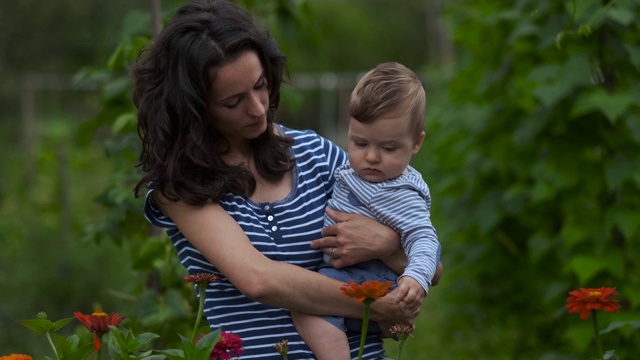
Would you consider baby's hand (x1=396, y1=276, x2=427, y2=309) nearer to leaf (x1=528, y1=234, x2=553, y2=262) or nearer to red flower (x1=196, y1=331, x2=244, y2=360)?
red flower (x1=196, y1=331, x2=244, y2=360)

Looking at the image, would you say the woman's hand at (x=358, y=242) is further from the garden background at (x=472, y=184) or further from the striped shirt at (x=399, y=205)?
the garden background at (x=472, y=184)

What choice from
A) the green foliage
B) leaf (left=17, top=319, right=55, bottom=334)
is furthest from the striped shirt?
the green foliage

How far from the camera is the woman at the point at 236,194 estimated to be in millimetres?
2514

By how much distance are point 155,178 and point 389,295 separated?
58 centimetres

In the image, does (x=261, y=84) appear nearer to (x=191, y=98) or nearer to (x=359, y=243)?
(x=191, y=98)

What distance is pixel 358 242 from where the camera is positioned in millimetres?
2549

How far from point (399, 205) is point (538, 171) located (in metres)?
2.38

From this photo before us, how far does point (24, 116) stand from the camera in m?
9.16

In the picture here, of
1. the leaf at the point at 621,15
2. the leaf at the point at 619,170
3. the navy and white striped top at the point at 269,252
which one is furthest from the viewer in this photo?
the leaf at the point at 619,170

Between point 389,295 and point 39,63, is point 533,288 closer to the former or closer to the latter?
point 389,295

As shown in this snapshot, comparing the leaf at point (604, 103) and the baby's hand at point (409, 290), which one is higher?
the leaf at point (604, 103)

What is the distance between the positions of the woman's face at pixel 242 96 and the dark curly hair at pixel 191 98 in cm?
2

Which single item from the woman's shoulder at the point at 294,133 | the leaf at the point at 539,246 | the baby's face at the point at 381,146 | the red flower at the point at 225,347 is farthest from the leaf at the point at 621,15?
the red flower at the point at 225,347

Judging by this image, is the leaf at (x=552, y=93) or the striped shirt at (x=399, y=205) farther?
the leaf at (x=552, y=93)
